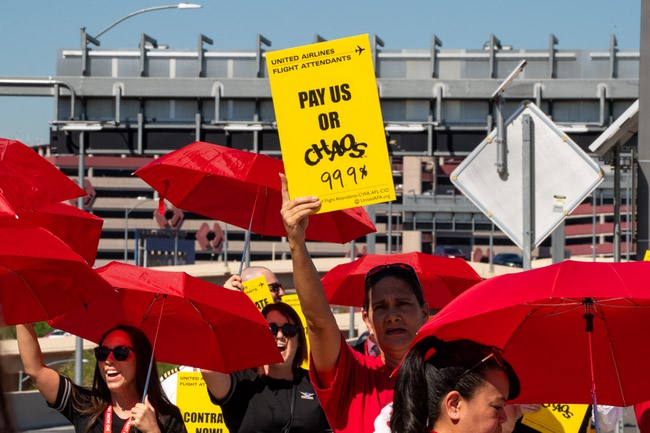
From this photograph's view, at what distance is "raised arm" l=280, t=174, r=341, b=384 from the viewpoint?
4.84 m

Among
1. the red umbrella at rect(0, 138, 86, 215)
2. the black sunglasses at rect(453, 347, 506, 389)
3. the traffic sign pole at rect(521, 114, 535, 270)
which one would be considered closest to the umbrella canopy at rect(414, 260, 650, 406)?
the black sunglasses at rect(453, 347, 506, 389)

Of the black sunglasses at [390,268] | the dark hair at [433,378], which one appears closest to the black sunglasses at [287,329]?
the black sunglasses at [390,268]

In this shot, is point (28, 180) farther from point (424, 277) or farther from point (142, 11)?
point (142, 11)

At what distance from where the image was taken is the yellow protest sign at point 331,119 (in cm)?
498

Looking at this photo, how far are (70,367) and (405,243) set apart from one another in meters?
95.9

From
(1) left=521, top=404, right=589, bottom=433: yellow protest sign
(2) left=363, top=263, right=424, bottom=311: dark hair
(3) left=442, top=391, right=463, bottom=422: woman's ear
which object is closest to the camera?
(3) left=442, top=391, right=463, bottom=422: woman's ear

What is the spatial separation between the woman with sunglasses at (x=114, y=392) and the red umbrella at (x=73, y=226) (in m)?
1.40

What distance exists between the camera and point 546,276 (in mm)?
4629

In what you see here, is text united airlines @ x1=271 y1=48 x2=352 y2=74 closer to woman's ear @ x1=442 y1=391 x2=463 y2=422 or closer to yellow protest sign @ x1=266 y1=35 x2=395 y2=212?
yellow protest sign @ x1=266 y1=35 x2=395 y2=212

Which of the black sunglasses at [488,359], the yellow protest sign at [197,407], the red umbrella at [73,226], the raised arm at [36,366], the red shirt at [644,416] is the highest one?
the red umbrella at [73,226]

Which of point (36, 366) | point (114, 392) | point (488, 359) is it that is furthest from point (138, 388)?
point (488, 359)

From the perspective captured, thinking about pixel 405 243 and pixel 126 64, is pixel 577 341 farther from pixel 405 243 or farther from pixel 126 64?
pixel 405 243

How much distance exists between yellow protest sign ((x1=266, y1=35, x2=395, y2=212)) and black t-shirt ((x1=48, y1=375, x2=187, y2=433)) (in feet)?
5.08

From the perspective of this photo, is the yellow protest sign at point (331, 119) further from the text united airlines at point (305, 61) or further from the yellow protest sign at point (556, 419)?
the yellow protest sign at point (556, 419)
